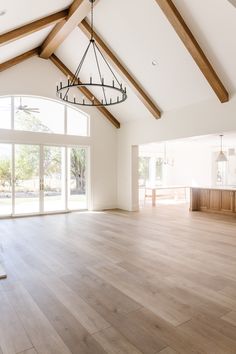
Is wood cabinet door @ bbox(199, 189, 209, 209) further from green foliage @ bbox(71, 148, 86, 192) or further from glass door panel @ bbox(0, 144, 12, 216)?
glass door panel @ bbox(0, 144, 12, 216)

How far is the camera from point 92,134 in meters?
8.82

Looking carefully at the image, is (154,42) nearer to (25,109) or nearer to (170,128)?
(170,128)

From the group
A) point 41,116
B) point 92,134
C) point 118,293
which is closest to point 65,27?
point 41,116

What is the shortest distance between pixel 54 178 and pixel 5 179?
144 cm

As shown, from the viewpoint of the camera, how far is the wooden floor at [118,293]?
2090mm

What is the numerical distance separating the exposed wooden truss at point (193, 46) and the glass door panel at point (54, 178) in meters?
4.81

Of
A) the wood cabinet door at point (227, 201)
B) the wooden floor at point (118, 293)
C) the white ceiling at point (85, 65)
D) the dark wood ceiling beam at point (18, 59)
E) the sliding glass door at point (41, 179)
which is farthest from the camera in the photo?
the wood cabinet door at point (227, 201)

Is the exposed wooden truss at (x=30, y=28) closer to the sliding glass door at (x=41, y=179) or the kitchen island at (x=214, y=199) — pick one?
the sliding glass door at (x=41, y=179)

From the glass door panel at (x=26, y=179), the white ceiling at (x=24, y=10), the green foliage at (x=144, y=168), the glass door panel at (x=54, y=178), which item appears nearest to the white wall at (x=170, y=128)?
the glass door panel at (x=54, y=178)

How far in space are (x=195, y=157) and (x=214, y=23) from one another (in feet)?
31.3

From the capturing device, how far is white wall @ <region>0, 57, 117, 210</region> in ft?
24.1

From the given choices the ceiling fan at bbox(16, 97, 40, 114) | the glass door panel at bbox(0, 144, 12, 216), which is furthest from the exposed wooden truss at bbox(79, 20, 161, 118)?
the glass door panel at bbox(0, 144, 12, 216)

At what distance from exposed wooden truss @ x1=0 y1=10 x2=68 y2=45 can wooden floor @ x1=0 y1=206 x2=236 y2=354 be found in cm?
400

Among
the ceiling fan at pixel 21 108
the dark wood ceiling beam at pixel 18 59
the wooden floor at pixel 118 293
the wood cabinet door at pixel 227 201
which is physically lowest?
the wooden floor at pixel 118 293
